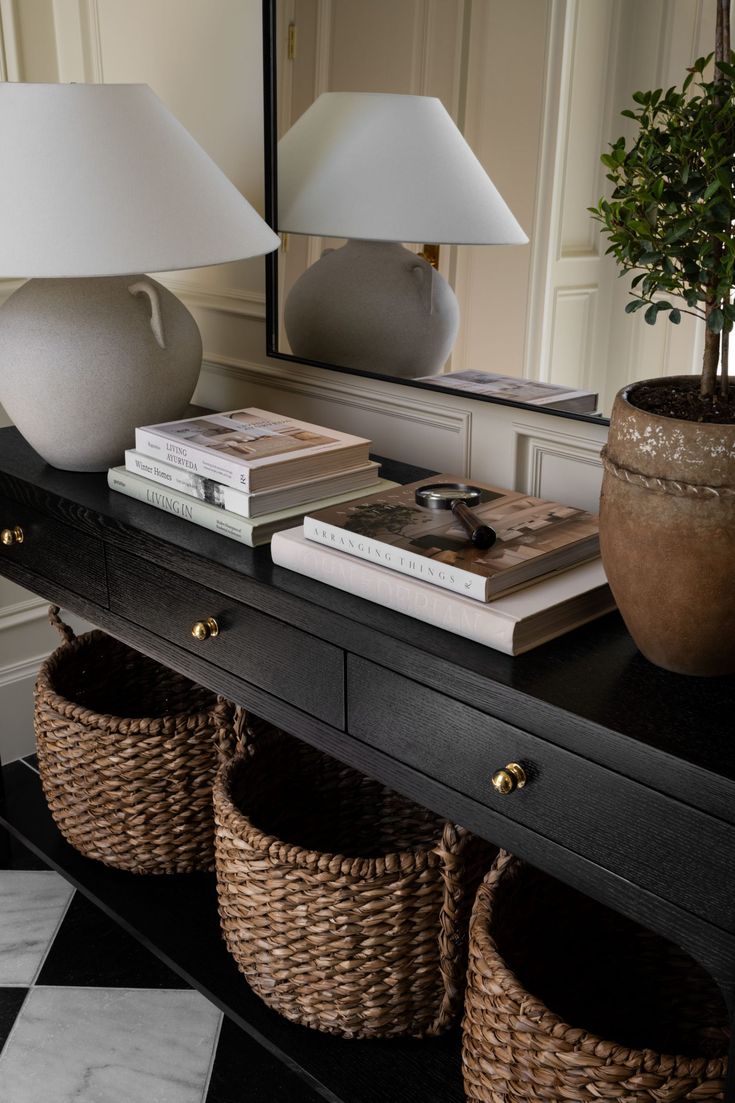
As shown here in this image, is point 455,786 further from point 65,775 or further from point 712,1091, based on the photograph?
point 65,775

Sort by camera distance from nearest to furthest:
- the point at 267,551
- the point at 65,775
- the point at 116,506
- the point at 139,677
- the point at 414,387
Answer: the point at 267,551
the point at 116,506
the point at 414,387
the point at 65,775
the point at 139,677

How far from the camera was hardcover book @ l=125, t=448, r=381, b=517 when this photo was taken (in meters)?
1.24

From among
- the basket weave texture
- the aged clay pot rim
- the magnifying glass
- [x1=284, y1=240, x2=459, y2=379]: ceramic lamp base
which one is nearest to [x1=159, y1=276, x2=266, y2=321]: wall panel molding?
[x1=284, y1=240, x2=459, y2=379]: ceramic lamp base

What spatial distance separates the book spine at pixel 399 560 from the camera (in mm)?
991

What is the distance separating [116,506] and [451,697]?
0.58 meters

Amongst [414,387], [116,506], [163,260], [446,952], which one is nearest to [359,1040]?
[446,952]

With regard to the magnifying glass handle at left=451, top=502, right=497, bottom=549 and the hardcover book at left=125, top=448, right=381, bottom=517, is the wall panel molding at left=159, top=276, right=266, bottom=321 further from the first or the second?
the magnifying glass handle at left=451, top=502, right=497, bottom=549

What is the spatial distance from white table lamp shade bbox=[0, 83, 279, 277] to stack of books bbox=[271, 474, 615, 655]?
373 millimetres

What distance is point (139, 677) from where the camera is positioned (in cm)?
189

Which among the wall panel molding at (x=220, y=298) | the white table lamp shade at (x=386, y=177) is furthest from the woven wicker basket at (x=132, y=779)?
the white table lamp shade at (x=386, y=177)

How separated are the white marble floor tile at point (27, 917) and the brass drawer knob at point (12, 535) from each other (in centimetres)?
66

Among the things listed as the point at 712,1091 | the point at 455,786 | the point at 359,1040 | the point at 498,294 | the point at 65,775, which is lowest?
the point at 359,1040

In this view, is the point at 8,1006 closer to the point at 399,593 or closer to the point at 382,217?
the point at 399,593

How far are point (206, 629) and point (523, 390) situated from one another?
0.48m
